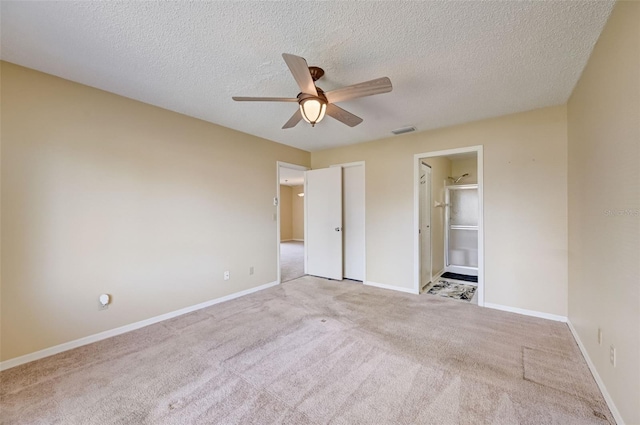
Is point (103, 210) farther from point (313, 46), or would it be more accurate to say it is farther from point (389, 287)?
point (389, 287)

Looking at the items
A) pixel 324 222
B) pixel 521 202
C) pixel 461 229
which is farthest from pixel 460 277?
pixel 324 222

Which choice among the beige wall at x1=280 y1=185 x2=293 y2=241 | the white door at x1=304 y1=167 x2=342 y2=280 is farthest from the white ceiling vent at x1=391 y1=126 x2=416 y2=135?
the beige wall at x1=280 y1=185 x2=293 y2=241

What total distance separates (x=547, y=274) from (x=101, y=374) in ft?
15.1

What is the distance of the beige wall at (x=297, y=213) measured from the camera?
1141cm

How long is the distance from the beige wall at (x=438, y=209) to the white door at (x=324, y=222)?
5.71ft

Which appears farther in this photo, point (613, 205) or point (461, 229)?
point (461, 229)

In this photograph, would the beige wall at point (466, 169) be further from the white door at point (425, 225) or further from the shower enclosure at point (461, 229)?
the white door at point (425, 225)

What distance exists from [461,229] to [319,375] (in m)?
4.81

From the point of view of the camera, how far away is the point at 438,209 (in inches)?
209

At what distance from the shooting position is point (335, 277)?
4.87 meters

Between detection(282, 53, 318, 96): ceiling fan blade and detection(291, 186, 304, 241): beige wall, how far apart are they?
9436 millimetres

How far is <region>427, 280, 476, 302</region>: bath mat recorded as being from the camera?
12.9 ft

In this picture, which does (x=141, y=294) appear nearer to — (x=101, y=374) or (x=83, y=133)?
(x=101, y=374)

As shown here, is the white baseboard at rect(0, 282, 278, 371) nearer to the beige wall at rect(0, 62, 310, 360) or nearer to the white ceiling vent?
the beige wall at rect(0, 62, 310, 360)
